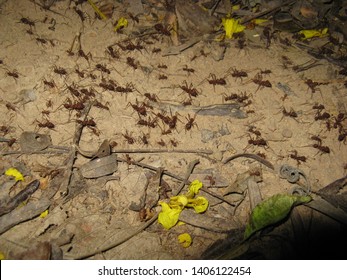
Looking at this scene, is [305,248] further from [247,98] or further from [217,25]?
[217,25]

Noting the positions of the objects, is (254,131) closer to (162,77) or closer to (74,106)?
(162,77)

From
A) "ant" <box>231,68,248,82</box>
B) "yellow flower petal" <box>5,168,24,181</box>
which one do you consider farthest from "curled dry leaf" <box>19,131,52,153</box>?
"ant" <box>231,68,248,82</box>

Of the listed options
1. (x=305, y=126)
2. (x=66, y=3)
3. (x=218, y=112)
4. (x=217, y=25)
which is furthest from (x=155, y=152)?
(x=66, y=3)

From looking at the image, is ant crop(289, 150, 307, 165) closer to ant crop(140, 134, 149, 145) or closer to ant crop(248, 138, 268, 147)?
ant crop(248, 138, 268, 147)

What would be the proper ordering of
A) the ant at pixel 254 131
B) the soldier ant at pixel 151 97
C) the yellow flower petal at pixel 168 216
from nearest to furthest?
the yellow flower petal at pixel 168 216 → the ant at pixel 254 131 → the soldier ant at pixel 151 97

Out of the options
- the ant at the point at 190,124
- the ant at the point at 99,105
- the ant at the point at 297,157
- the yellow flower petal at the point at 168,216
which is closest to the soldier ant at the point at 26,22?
the ant at the point at 99,105

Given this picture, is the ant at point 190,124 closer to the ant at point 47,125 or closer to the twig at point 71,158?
the twig at point 71,158
